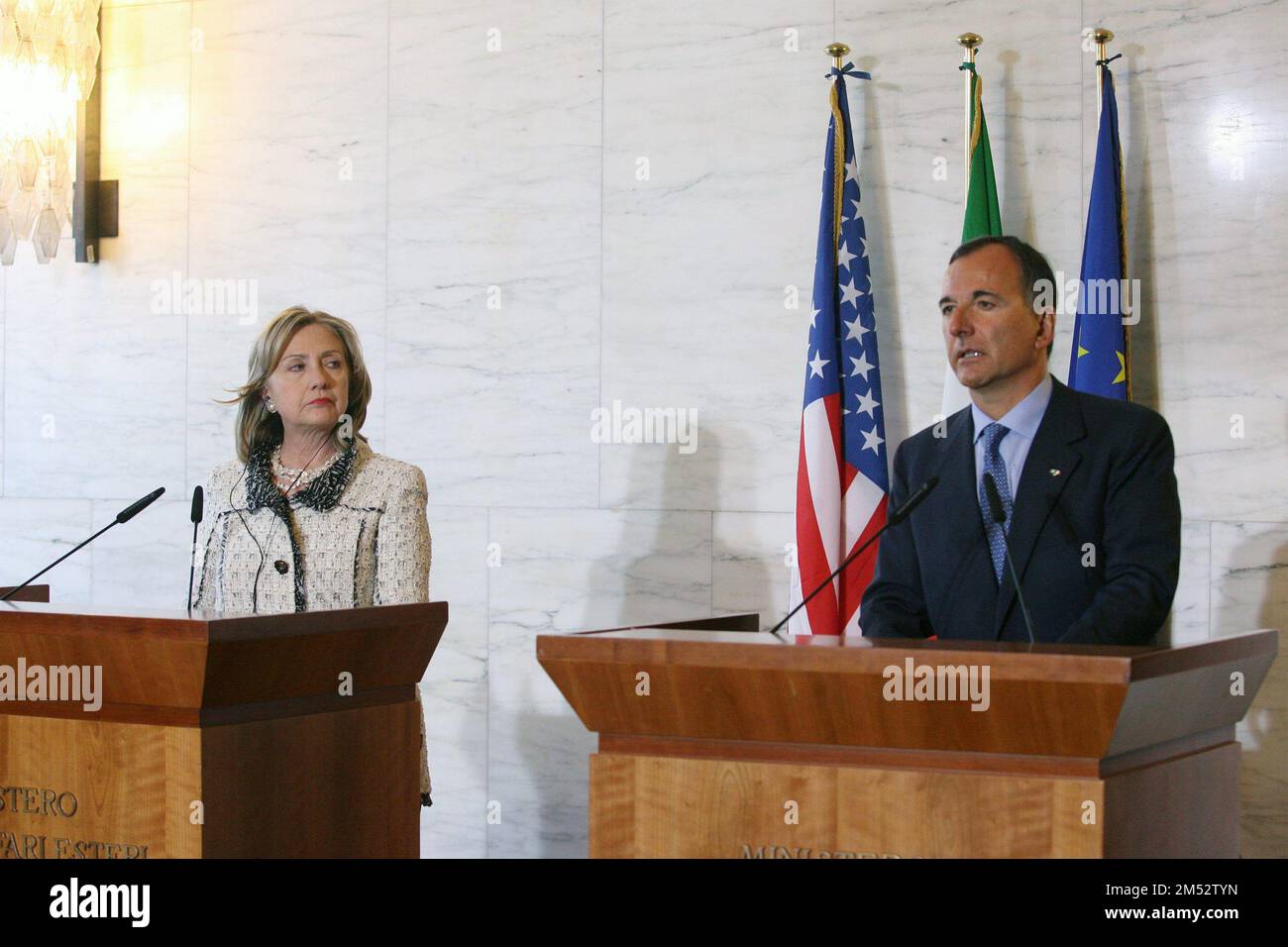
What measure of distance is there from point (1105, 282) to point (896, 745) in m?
3.05

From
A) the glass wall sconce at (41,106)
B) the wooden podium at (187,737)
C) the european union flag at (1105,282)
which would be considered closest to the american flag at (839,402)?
the european union flag at (1105,282)

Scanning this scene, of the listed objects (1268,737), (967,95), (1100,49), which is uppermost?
(1100,49)

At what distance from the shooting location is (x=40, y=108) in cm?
609

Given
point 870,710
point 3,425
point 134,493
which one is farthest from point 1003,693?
point 3,425

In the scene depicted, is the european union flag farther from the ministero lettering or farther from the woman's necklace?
the ministero lettering

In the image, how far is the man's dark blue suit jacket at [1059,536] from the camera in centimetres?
328

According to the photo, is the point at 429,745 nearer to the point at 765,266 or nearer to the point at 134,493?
the point at 134,493

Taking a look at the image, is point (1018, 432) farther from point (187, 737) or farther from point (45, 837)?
point (45, 837)

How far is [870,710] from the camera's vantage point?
255 cm

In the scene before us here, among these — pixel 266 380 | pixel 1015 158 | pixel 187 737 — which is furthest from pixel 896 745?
pixel 1015 158

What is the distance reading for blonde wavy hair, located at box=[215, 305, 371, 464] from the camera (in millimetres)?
4125

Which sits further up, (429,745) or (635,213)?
(635,213)

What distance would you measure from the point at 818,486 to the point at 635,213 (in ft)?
4.69

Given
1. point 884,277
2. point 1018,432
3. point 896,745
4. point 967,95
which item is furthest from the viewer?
point 884,277
